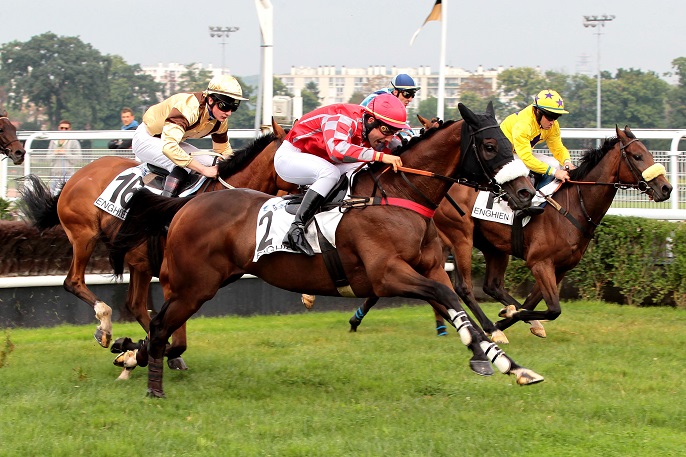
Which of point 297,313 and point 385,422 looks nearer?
point 385,422

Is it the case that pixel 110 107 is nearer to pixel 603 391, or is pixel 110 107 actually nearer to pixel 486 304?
pixel 486 304

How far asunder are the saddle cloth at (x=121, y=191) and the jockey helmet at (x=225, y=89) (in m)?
1.11

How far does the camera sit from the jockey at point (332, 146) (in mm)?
5934

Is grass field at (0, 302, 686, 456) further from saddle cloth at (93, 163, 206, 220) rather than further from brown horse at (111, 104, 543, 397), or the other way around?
saddle cloth at (93, 163, 206, 220)

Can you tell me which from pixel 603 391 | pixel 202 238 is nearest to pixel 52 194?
pixel 202 238

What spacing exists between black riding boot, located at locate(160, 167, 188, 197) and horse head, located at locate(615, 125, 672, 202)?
3.84 metres

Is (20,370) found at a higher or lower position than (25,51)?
lower

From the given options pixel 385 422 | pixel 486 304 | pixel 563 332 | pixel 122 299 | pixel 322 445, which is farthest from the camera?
pixel 486 304

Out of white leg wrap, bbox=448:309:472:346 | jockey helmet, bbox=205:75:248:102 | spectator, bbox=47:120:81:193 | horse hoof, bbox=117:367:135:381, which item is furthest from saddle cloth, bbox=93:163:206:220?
spectator, bbox=47:120:81:193

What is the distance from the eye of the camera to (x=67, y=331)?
29.8ft

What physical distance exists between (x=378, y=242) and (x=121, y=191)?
2990 millimetres

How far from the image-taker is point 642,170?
27.0 feet

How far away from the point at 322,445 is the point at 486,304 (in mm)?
6323

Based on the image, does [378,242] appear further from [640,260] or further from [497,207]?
[640,260]
